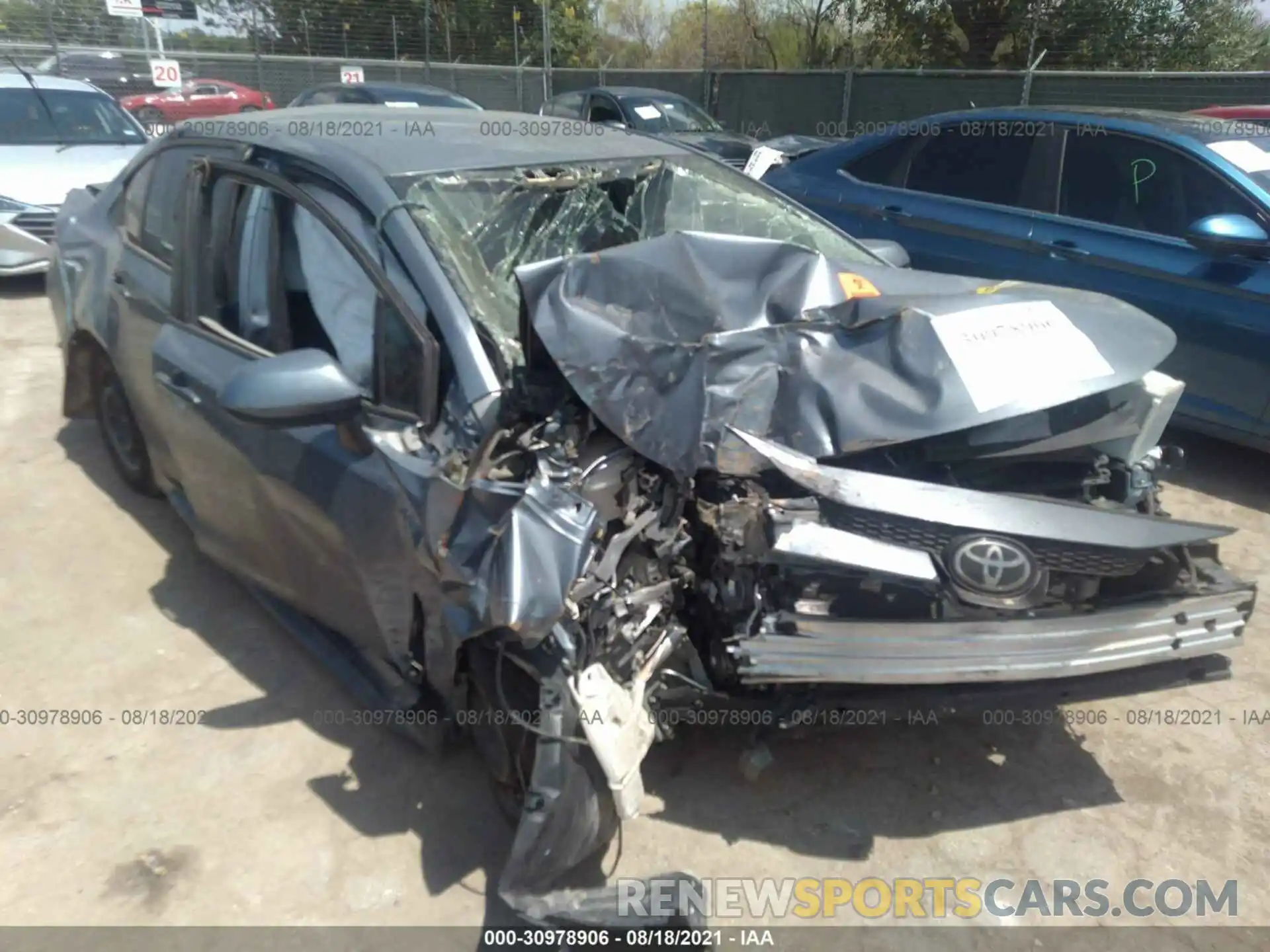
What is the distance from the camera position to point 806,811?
2729 millimetres

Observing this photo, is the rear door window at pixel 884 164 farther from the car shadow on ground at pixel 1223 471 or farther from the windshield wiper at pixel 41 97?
the windshield wiper at pixel 41 97

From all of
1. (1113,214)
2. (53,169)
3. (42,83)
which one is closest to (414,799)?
(1113,214)

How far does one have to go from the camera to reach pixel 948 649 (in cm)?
226

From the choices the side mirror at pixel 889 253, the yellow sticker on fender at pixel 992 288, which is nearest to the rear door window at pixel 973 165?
the side mirror at pixel 889 253

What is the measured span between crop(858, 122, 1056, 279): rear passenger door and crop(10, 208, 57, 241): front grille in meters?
6.35

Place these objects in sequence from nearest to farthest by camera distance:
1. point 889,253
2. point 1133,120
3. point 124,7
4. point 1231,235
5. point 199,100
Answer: point 889,253 < point 1231,235 < point 1133,120 < point 124,7 < point 199,100

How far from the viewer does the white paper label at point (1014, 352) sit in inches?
96.7

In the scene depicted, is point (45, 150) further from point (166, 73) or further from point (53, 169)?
point (166, 73)

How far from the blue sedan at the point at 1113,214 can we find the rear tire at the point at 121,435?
4192 millimetres

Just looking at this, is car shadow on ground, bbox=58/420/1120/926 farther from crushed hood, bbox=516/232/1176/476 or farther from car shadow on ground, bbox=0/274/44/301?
car shadow on ground, bbox=0/274/44/301

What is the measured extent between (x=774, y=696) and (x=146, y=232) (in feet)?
10.00

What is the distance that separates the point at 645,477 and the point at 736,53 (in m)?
28.0

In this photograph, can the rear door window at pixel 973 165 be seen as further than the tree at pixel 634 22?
No

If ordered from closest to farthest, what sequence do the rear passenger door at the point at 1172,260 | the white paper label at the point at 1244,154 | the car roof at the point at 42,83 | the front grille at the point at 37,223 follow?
the rear passenger door at the point at 1172,260 → the white paper label at the point at 1244,154 → the front grille at the point at 37,223 → the car roof at the point at 42,83
